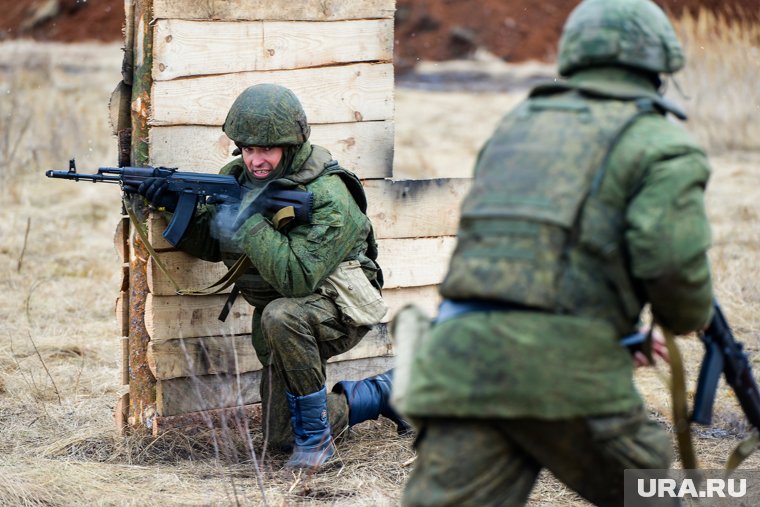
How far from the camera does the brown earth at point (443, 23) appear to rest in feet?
98.4

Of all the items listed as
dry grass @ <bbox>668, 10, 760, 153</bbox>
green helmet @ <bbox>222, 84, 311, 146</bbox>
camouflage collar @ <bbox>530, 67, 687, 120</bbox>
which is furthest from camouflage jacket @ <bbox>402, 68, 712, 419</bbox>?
dry grass @ <bbox>668, 10, 760, 153</bbox>

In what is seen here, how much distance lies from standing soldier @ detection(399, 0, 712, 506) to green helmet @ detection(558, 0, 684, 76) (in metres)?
0.12

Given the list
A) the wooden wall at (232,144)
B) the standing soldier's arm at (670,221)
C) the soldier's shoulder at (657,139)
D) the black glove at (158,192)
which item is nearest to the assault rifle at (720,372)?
the standing soldier's arm at (670,221)

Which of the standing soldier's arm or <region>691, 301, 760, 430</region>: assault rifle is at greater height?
the standing soldier's arm

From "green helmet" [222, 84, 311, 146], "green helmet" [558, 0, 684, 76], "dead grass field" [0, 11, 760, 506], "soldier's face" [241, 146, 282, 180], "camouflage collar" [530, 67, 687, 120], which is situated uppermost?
"green helmet" [558, 0, 684, 76]

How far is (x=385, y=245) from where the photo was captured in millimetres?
5418

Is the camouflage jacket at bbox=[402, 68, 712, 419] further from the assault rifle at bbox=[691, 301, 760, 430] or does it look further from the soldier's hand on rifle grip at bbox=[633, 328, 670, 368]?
the assault rifle at bbox=[691, 301, 760, 430]

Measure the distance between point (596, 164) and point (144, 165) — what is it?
2.55m

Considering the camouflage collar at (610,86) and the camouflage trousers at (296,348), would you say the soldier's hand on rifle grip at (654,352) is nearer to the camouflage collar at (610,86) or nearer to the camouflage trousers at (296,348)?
the camouflage collar at (610,86)

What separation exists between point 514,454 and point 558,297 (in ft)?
1.50

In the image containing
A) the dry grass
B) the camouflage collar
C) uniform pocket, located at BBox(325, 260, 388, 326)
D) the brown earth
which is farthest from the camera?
the brown earth

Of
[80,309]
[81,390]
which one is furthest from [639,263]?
[80,309]

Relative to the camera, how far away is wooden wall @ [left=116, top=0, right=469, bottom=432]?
4691 millimetres

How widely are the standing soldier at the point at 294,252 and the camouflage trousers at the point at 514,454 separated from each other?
163cm
